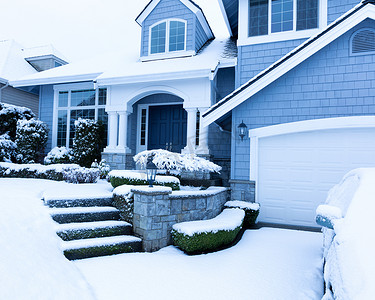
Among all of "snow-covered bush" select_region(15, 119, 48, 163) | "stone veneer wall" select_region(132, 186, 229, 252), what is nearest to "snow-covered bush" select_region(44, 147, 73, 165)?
"snow-covered bush" select_region(15, 119, 48, 163)

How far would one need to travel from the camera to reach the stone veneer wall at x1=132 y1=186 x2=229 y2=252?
450 cm

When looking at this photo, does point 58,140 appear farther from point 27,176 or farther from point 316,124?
point 316,124

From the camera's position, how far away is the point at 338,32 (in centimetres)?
619

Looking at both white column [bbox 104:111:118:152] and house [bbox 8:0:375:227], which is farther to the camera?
white column [bbox 104:111:118:152]

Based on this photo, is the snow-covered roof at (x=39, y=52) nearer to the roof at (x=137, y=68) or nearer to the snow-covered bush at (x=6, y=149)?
the roof at (x=137, y=68)

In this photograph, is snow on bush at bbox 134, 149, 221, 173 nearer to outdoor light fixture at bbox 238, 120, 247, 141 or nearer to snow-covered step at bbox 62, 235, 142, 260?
outdoor light fixture at bbox 238, 120, 247, 141

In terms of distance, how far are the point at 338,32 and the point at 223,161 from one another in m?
5.07

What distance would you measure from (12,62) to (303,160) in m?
17.3

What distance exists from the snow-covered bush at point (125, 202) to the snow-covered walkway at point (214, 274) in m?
0.83

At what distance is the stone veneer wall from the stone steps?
237mm

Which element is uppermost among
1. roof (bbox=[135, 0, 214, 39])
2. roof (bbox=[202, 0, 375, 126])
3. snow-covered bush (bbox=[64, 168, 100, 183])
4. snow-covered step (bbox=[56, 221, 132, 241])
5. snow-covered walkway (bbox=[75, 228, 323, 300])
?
roof (bbox=[135, 0, 214, 39])

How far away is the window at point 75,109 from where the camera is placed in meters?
11.6

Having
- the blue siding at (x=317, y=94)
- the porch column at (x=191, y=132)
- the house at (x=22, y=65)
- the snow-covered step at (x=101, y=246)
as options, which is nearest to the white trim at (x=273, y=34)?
the blue siding at (x=317, y=94)

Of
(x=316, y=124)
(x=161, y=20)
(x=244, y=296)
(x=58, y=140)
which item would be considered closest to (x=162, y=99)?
(x=161, y=20)
